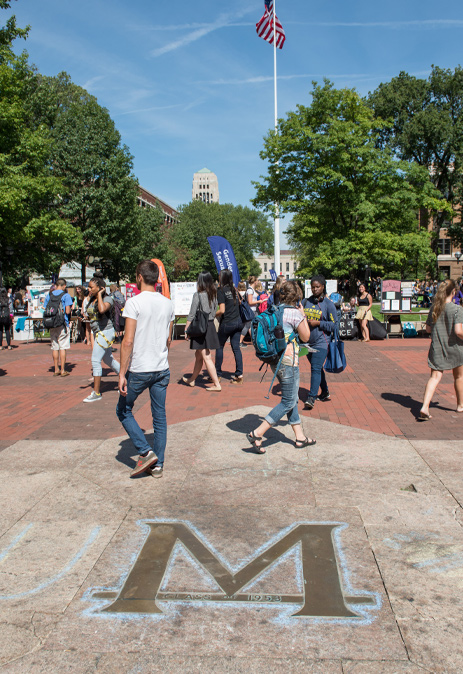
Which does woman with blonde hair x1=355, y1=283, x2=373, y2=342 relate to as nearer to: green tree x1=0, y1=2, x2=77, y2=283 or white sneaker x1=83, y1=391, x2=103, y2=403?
white sneaker x1=83, y1=391, x2=103, y2=403

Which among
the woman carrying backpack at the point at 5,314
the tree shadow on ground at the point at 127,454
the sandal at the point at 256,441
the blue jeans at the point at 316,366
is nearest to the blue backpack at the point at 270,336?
the sandal at the point at 256,441

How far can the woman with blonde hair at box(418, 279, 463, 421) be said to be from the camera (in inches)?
256

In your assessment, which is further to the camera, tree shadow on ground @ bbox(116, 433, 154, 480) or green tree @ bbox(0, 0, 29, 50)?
green tree @ bbox(0, 0, 29, 50)

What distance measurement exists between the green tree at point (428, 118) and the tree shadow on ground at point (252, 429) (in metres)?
38.4

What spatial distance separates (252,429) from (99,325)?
295 cm

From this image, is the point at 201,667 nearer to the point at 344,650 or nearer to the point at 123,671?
the point at 123,671

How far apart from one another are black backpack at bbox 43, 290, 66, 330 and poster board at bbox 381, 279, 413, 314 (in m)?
9.86

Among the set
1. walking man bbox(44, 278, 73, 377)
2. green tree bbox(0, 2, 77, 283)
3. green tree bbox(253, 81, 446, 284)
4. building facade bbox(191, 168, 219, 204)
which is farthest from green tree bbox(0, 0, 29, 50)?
building facade bbox(191, 168, 219, 204)

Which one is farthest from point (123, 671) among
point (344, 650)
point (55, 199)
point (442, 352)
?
point (55, 199)

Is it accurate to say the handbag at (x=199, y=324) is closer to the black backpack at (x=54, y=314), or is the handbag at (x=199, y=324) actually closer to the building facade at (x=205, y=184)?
the black backpack at (x=54, y=314)

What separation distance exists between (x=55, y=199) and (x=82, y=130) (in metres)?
4.74

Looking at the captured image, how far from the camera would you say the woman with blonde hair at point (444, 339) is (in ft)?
21.4

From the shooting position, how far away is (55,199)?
28719 millimetres

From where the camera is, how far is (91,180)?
30500 mm
